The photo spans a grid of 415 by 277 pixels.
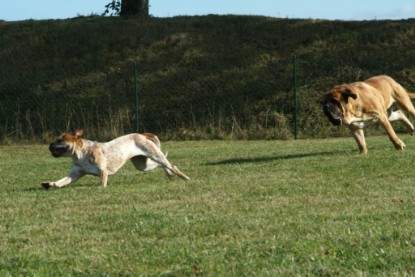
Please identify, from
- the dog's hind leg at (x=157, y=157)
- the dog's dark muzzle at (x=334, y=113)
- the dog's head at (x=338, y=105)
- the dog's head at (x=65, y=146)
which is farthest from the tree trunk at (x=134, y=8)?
the dog's head at (x=65, y=146)

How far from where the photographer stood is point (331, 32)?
3127 cm

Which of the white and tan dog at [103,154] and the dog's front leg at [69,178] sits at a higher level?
the white and tan dog at [103,154]

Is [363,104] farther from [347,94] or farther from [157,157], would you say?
[157,157]

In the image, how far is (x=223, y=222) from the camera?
28.8 ft

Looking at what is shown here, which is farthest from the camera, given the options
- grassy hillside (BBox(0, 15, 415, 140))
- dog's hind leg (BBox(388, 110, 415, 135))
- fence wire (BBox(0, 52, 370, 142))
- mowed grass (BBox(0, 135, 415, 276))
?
grassy hillside (BBox(0, 15, 415, 140))

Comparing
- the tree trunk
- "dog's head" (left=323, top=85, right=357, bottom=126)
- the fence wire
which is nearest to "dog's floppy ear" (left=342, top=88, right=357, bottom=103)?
"dog's head" (left=323, top=85, right=357, bottom=126)

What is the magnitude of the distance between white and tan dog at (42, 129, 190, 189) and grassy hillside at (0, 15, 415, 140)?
11.4 metres

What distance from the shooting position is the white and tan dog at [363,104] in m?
16.0

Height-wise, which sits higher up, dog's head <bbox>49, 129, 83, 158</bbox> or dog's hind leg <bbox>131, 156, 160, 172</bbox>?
dog's head <bbox>49, 129, 83, 158</bbox>

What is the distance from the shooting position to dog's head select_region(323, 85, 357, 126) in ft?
52.4

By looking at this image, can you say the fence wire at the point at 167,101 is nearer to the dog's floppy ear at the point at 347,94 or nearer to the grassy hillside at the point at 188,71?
the grassy hillside at the point at 188,71

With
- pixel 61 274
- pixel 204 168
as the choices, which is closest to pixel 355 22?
pixel 204 168

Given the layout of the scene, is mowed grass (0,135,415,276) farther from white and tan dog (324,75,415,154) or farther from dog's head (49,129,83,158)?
white and tan dog (324,75,415,154)

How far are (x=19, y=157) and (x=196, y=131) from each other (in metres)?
5.72
